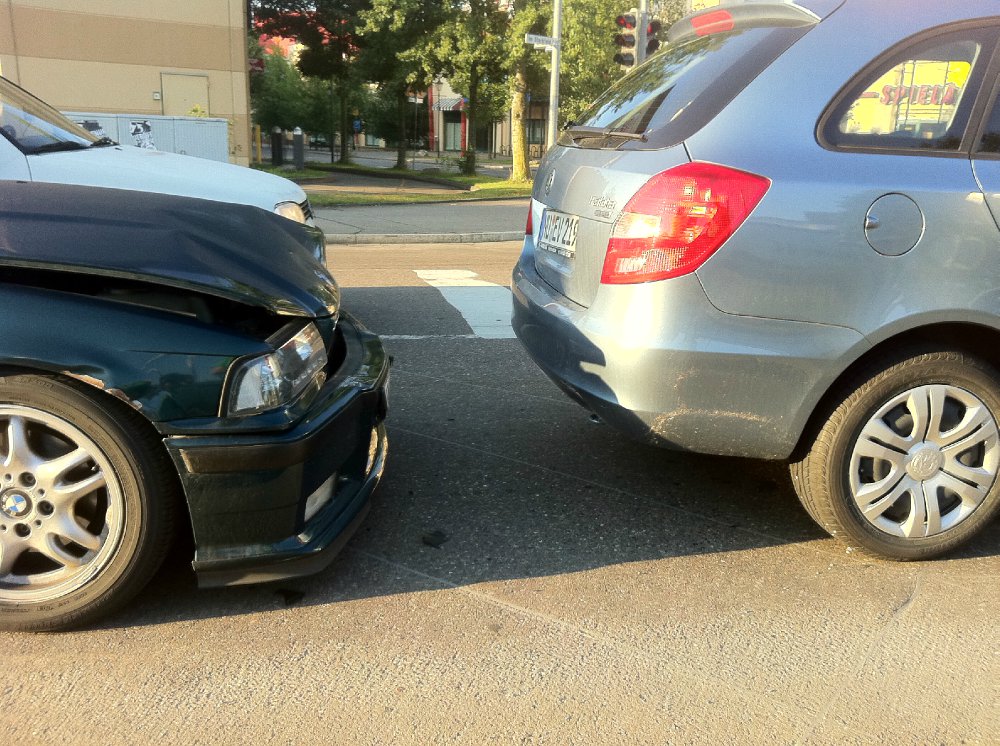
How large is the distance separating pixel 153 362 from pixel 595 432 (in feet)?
7.93

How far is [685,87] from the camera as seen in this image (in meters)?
3.02

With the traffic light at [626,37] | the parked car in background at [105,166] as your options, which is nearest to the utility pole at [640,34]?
the traffic light at [626,37]

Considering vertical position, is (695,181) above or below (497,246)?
above

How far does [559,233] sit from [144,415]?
5.52ft

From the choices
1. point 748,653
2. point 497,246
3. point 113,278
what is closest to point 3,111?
point 113,278

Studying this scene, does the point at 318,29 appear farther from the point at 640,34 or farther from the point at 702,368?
the point at 702,368

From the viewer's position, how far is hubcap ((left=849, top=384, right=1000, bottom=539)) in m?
2.85

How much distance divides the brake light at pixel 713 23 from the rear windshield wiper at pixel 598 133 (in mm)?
545

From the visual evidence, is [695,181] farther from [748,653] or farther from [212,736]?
[212,736]

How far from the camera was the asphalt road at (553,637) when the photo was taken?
7.18 feet

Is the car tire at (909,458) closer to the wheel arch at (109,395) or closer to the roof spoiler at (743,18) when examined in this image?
the roof spoiler at (743,18)

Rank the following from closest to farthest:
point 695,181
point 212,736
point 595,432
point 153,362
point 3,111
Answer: point 212,736 → point 153,362 → point 695,181 → point 595,432 → point 3,111

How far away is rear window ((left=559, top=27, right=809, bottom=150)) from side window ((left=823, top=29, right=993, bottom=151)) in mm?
294

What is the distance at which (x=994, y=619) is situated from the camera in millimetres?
2680
